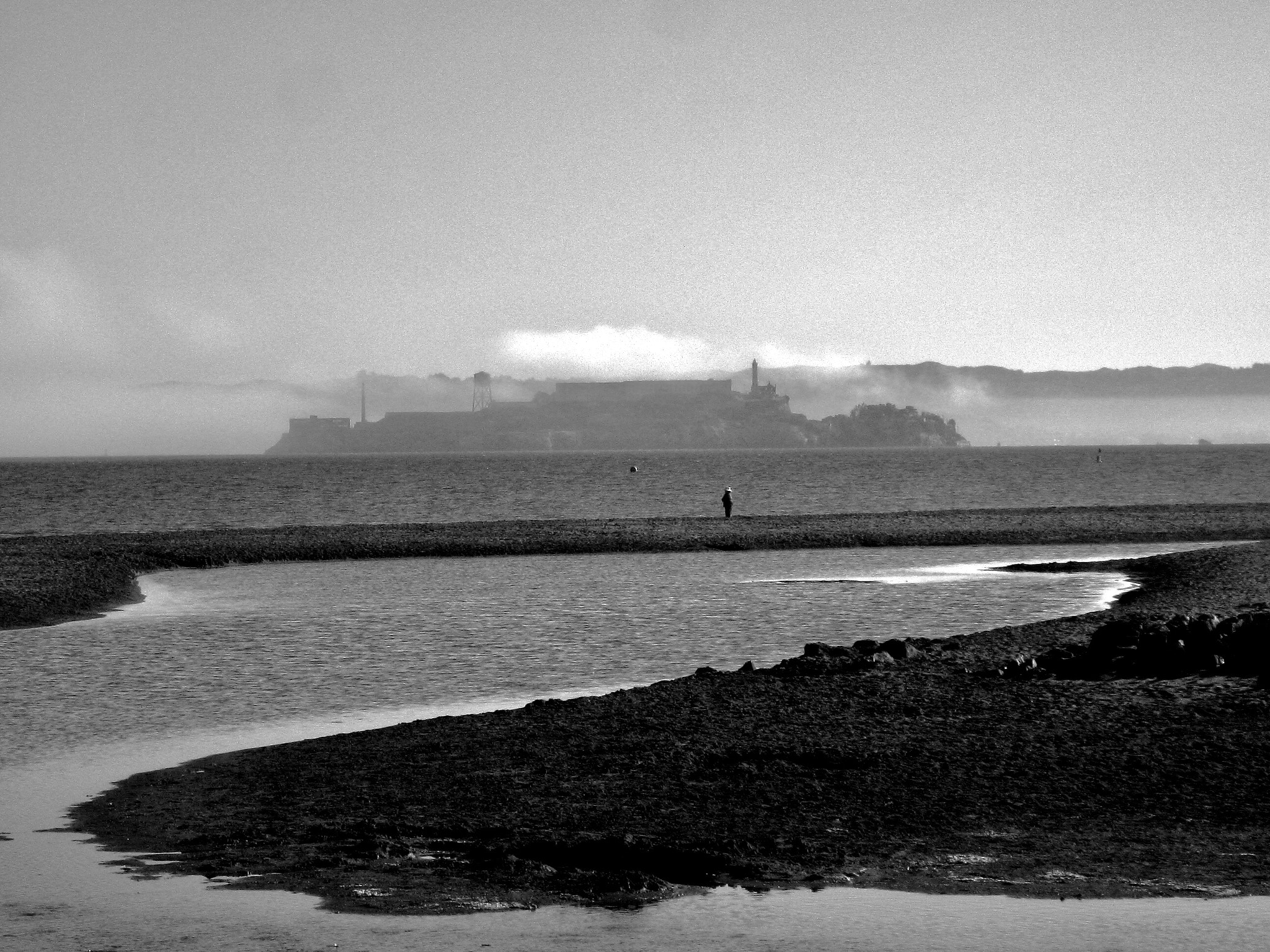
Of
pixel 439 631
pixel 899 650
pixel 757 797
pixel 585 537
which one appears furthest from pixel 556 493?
pixel 757 797

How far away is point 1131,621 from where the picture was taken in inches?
852

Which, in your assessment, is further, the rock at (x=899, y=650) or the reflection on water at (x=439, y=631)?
the rock at (x=899, y=650)

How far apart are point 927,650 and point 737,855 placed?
Result: 36.6 feet

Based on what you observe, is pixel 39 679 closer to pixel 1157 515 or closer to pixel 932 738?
pixel 932 738

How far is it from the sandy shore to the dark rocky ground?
1033 inches

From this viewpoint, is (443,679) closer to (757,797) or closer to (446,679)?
(446,679)

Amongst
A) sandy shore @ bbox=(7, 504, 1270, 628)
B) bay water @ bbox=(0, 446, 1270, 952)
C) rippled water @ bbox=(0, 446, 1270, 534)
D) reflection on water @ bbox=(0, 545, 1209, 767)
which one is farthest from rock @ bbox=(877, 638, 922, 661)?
rippled water @ bbox=(0, 446, 1270, 534)

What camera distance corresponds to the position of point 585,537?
2263 inches

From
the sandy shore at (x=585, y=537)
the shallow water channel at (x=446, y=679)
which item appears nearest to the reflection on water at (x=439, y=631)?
the shallow water channel at (x=446, y=679)

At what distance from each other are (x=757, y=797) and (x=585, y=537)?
43431mm

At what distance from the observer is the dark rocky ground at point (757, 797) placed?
38.4ft

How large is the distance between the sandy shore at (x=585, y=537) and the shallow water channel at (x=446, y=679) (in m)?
2.19

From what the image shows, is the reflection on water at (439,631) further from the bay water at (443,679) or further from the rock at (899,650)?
the rock at (899,650)

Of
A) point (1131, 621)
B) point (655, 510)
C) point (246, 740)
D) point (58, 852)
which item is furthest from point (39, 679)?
point (655, 510)
